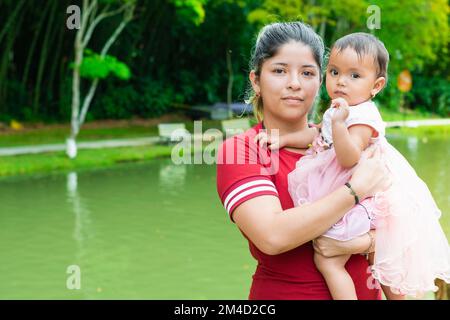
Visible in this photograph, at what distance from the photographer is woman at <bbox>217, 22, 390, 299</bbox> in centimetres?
209

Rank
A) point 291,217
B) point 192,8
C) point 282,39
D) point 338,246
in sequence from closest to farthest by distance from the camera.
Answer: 1. point 291,217
2. point 338,246
3. point 282,39
4. point 192,8

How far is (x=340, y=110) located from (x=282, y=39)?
0.92 ft

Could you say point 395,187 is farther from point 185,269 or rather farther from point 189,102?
point 189,102

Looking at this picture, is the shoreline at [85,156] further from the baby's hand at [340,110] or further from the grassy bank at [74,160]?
the baby's hand at [340,110]

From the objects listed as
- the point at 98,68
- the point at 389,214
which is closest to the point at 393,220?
the point at 389,214

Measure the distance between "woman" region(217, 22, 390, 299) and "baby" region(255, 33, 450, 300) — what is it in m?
0.04

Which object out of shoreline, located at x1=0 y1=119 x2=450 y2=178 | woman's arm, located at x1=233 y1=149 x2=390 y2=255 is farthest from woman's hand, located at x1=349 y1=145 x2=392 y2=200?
shoreline, located at x1=0 y1=119 x2=450 y2=178

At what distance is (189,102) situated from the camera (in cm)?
2769

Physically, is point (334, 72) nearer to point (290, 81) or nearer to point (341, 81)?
point (341, 81)

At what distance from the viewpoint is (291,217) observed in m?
2.06

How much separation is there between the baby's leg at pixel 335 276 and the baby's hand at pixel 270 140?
1.13ft

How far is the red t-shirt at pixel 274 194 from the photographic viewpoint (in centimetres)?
217

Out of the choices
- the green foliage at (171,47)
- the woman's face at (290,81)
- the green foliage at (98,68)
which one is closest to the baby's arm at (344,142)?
the woman's face at (290,81)

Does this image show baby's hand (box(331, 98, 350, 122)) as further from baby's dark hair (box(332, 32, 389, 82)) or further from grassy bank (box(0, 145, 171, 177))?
grassy bank (box(0, 145, 171, 177))
